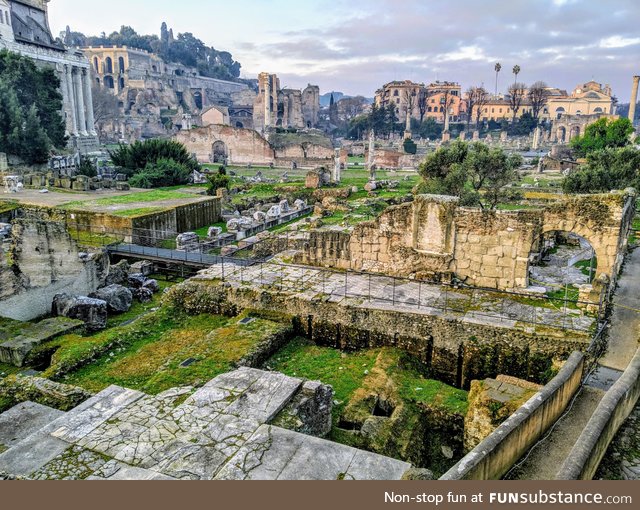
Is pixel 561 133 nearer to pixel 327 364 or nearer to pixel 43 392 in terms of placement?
pixel 327 364

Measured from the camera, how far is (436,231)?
37.7 ft

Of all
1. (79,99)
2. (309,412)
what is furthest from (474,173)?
(79,99)

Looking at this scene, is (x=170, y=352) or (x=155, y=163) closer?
(x=170, y=352)

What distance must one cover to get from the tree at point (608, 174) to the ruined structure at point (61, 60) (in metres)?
45.8

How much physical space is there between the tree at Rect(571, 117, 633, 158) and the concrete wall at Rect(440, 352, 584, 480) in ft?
144

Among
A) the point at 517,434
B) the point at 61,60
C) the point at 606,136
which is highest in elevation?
the point at 61,60

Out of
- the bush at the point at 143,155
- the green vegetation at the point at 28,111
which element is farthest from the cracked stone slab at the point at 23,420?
the green vegetation at the point at 28,111

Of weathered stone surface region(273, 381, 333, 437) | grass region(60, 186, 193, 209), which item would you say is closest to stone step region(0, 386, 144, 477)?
weathered stone surface region(273, 381, 333, 437)

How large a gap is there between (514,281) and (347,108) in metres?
107

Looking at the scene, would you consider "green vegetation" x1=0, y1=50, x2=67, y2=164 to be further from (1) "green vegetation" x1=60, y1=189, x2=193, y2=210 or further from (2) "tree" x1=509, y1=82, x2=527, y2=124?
(2) "tree" x1=509, y1=82, x2=527, y2=124

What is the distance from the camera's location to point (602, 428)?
188 inches

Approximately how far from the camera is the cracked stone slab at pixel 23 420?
5.88 m

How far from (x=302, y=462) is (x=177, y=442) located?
1.43 m

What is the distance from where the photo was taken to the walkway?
5.25 m
